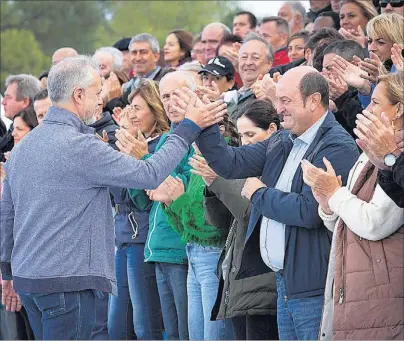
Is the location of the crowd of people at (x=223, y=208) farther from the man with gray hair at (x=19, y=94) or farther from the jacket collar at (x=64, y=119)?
the man with gray hair at (x=19, y=94)

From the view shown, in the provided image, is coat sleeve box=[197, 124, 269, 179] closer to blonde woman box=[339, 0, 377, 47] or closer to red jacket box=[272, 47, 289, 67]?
blonde woman box=[339, 0, 377, 47]

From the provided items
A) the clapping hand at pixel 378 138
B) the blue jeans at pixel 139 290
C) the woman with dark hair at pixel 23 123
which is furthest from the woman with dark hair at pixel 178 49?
the clapping hand at pixel 378 138

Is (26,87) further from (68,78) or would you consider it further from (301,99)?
(301,99)

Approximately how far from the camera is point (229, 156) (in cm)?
669

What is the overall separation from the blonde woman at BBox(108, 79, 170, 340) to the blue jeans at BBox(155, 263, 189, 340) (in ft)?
1.02

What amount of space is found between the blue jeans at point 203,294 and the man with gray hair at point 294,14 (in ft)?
17.8

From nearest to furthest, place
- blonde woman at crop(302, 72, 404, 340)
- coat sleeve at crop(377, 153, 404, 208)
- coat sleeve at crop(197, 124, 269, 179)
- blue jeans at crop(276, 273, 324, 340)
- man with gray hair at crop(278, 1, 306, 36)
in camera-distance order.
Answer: coat sleeve at crop(377, 153, 404, 208)
blonde woman at crop(302, 72, 404, 340)
blue jeans at crop(276, 273, 324, 340)
coat sleeve at crop(197, 124, 269, 179)
man with gray hair at crop(278, 1, 306, 36)

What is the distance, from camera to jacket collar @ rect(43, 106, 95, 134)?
631cm

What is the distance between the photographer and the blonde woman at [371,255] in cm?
560

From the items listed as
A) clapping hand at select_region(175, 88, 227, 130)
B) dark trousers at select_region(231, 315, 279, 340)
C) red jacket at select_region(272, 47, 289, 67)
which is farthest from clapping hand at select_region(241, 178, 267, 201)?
red jacket at select_region(272, 47, 289, 67)

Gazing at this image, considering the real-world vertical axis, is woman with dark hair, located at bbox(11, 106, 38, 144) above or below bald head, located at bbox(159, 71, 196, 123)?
below

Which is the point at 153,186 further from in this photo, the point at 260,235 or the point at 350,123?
the point at 350,123

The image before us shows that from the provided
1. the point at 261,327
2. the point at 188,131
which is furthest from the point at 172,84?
the point at 261,327

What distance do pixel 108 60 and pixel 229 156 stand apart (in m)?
5.69
